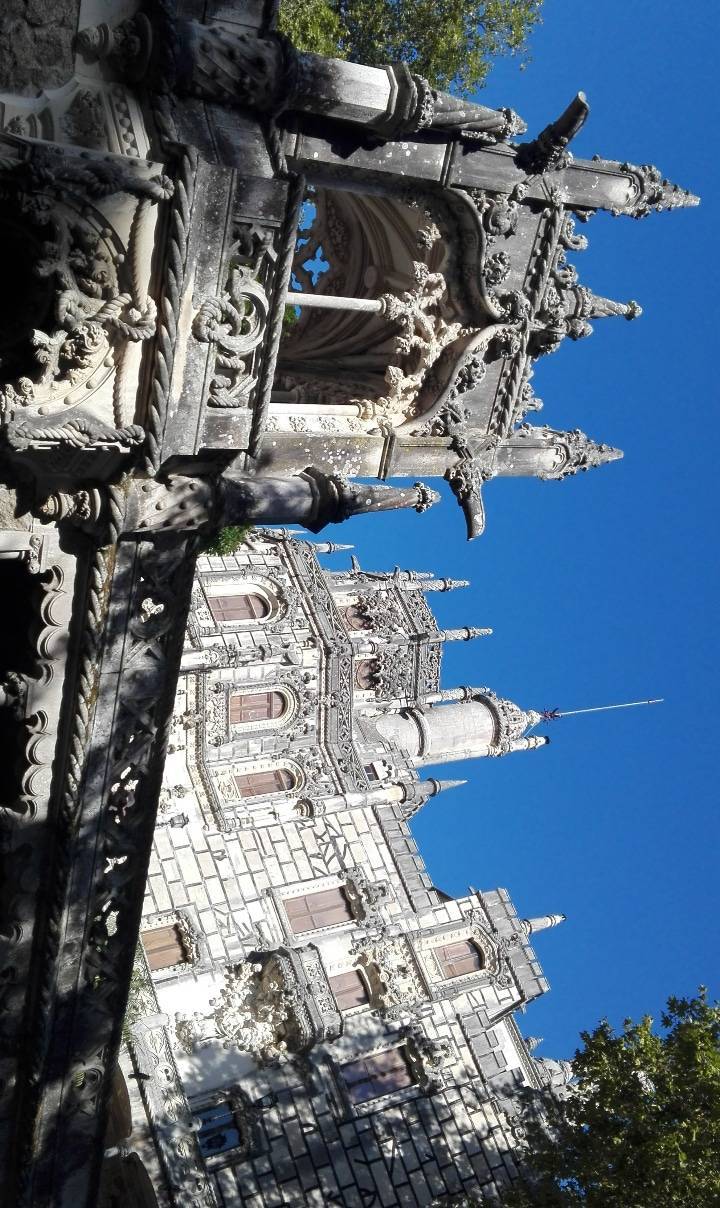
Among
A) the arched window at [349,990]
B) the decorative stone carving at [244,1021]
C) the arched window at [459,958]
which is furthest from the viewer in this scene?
the arched window at [459,958]

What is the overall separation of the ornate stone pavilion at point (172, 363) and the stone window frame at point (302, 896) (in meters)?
15.6

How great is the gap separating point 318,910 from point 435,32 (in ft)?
76.8

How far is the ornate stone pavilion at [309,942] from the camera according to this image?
24.5 metres

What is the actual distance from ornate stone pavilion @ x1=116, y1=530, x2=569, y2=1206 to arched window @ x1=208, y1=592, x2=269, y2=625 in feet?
0.23

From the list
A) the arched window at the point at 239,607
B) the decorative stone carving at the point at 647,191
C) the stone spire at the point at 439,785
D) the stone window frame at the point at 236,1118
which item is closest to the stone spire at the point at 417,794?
the stone spire at the point at 439,785

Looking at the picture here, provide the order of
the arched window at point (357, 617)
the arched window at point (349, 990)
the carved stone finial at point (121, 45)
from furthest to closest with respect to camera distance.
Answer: the arched window at point (357, 617) → the arched window at point (349, 990) → the carved stone finial at point (121, 45)

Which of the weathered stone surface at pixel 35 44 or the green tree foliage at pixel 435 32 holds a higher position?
the green tree foliage at pixel 435 32

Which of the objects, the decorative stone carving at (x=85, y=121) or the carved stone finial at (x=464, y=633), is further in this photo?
the carved stone finial at (x=464, y=633)

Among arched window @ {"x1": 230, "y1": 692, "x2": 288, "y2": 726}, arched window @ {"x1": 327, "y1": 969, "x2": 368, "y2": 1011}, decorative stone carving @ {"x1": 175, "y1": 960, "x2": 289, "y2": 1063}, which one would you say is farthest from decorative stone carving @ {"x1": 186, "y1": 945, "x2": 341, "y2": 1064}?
arched window @ {"x1": 230, "y1": 692, "x2": 288, "y2": 726}

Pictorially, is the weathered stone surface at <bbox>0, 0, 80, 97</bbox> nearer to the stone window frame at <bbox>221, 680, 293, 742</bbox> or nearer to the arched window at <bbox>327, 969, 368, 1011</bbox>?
the stone window frame at <bbox>221, 680, 293, 742</bbox>

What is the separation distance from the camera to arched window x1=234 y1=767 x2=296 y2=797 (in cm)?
3183

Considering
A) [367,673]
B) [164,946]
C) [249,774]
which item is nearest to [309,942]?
[164,946]

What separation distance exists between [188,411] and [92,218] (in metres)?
1.86

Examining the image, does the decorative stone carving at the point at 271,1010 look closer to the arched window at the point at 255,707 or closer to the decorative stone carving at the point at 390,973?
the decorative stone carving at the point at 390,973
